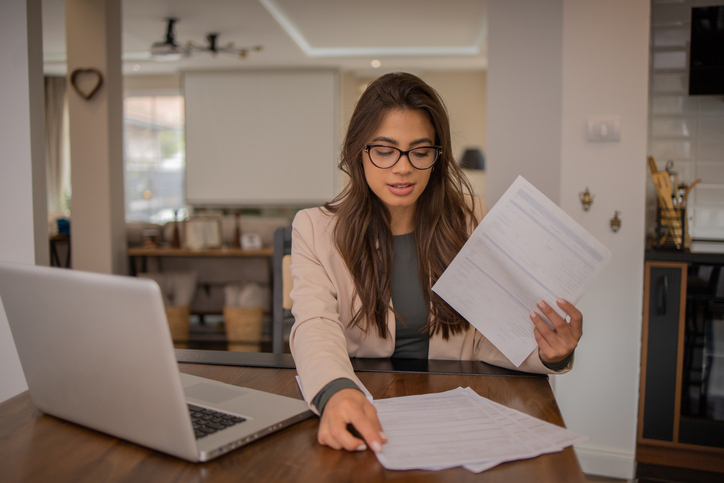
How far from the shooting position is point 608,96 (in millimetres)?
2109

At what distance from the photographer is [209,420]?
0.69 meters

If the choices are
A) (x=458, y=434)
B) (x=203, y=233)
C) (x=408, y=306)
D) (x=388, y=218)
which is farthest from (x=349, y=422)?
(x=203, y=233)

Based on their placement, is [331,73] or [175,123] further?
[175,123]

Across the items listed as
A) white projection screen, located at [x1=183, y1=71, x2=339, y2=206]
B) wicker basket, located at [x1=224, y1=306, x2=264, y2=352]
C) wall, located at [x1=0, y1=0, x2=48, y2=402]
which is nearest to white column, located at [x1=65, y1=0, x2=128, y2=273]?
wicker basket, located at [x1=224, y1=306, x2=264, y2=352]

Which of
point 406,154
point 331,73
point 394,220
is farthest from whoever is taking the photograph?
point 331,73

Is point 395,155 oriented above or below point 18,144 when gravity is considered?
below

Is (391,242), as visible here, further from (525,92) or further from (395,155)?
(525,92)

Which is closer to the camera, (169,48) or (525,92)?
(525,92)

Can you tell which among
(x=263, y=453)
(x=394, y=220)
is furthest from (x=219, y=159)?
(x=263, y=453)

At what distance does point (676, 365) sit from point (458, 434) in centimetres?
182

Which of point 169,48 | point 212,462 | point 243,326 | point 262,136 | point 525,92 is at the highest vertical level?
point 169,48

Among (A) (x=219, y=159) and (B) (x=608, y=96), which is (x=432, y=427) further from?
(A) (x=219, y=159)

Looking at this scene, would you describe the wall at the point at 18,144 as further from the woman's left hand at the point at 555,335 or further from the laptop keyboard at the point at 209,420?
the woman's left hand at the point at 555,335

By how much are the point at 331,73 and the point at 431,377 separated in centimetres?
686
